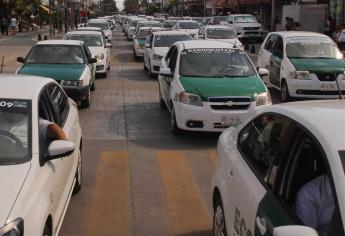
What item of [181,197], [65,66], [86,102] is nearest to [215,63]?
[86,102]

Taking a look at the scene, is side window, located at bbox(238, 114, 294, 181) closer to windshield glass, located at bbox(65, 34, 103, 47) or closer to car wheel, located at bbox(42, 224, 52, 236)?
car wheel, located at bbox(42, 224, 52, 236)

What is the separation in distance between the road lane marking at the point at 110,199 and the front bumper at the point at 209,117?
1425mm

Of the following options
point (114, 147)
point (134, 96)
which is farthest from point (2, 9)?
point (114, 147)

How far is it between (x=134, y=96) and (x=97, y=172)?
7.60 metres

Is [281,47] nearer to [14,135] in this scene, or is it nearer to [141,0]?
[14,135]

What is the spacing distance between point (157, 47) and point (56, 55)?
654 centimetres

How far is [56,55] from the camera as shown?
1458 cm

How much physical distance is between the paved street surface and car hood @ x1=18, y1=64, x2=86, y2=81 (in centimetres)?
85

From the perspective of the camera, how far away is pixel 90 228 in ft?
20.1

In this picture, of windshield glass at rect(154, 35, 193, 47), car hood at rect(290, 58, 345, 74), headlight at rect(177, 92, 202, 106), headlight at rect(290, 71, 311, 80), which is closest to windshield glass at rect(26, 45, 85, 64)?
headlight at rect(177, 92, 202, 106)

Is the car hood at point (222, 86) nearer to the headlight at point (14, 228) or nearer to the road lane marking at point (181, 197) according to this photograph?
the road lane marking at point (181, 197)

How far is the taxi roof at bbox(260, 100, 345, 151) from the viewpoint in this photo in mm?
3461

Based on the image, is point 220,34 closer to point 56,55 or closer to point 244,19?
point 244,19

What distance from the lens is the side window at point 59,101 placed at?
6.21 meters
